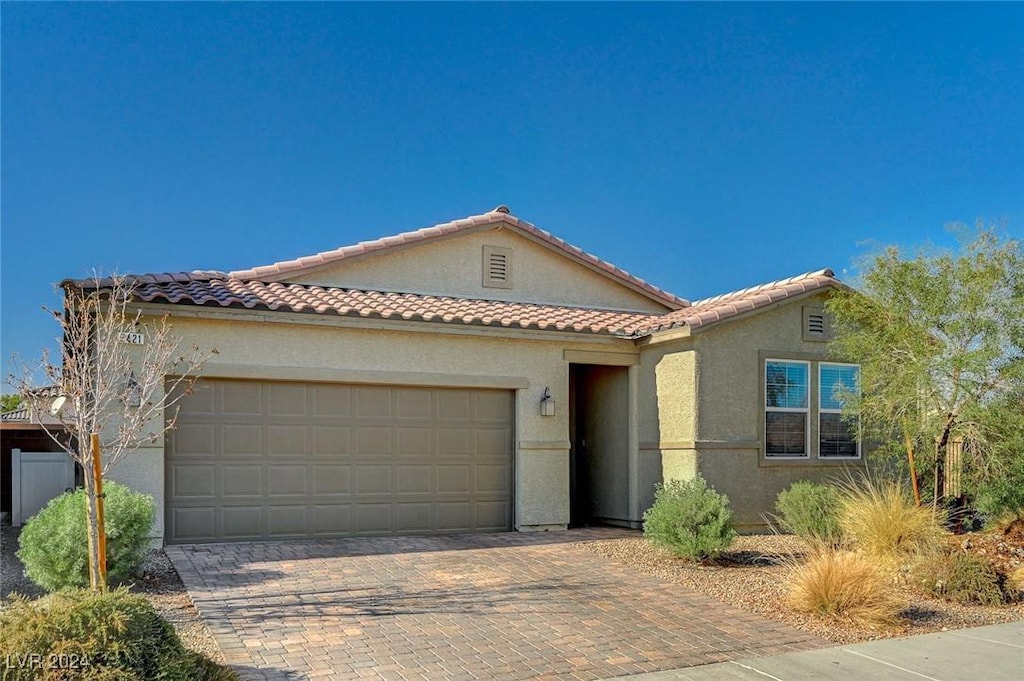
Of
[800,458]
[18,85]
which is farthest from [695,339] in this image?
[18,85]

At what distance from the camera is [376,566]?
10.1m

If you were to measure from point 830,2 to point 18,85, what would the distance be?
12819 mm

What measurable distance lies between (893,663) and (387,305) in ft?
28.3

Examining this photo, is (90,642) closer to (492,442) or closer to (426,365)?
(426,365)

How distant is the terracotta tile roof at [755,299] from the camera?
42.9 feet

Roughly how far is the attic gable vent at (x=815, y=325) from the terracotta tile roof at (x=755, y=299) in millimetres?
422

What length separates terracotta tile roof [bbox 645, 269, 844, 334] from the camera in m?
13.1

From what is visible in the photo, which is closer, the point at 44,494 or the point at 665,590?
the point at 665,590

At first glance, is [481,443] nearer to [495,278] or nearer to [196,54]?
[495,278]

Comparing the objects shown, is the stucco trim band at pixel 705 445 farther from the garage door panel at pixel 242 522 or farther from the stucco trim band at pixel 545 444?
the garage door panel at pixel 242 522

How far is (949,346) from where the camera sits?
11086mm

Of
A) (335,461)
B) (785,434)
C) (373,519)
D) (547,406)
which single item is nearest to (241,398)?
(335,461)

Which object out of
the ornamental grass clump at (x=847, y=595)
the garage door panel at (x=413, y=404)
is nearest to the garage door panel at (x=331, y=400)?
the garage door panel at (x=413, y=404)

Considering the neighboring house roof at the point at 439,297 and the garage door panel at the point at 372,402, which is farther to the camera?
the garage door panel at the point at 372,402
